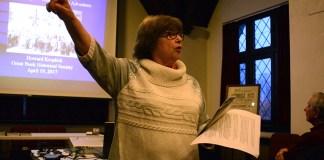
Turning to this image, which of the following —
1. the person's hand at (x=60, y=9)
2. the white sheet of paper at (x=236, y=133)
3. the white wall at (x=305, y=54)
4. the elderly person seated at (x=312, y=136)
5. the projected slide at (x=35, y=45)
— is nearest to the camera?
the person's hand at (x=60, y=9)

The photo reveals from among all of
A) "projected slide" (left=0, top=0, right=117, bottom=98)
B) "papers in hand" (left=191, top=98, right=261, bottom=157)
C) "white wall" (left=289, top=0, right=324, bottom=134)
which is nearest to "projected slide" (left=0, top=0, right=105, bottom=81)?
"projected slide" (left=0, top=0, right=117, bottom=98)

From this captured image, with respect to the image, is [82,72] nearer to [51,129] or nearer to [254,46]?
[51,129]

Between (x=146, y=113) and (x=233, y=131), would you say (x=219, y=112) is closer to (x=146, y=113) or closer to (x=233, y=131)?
(x=233, y=131)

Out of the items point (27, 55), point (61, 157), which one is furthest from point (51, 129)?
point (61, 157)

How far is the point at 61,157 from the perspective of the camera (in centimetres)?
208

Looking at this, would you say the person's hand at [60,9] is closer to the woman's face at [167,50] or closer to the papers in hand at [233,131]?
the woman's face at [167,50]

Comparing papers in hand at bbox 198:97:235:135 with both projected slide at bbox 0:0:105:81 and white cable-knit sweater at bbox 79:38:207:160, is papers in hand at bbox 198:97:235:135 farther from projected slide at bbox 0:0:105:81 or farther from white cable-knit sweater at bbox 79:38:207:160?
projected slide at bbox 0:0:105:81

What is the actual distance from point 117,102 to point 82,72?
3596 mm

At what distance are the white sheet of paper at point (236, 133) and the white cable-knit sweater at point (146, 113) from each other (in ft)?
0.31

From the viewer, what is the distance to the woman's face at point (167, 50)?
120 centimetres

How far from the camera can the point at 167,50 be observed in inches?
47.1

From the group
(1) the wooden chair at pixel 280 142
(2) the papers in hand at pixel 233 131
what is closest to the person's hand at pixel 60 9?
(2) the papers in hand at pixel 233 131

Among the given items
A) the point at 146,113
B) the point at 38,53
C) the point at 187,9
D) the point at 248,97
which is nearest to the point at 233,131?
the point at 146,113

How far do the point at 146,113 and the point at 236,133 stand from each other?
0.30 meters
